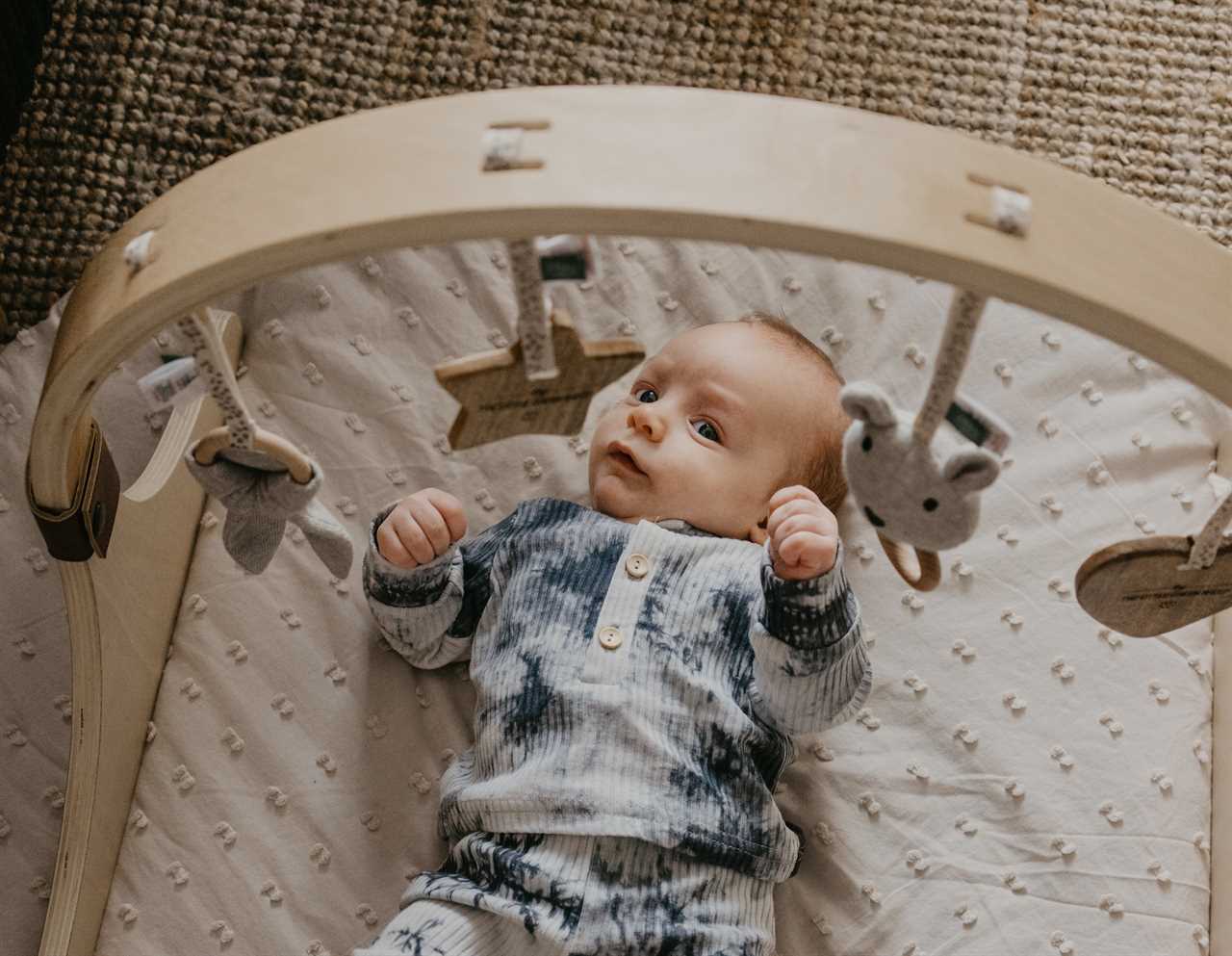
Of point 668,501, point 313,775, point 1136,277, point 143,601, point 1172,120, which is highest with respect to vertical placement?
point 1136,277

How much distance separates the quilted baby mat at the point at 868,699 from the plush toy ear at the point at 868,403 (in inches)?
18.5

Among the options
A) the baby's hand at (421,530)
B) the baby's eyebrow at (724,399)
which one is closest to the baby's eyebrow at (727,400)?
the baby's eyebrow at (724,399)

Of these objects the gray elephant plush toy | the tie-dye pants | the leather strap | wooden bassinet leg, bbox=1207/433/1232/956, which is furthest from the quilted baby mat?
the gray elephant plush toy

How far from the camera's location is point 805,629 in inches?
36.2

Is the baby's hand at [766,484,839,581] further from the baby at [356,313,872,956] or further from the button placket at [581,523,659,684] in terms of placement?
the button placket at [581,523,659,684]

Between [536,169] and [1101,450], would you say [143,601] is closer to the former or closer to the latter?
[536,169]

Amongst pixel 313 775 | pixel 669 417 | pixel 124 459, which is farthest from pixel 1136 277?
pixel 124 459

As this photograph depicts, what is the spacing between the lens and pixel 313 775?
109 centimetres

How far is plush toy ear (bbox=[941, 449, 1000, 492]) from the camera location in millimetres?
666

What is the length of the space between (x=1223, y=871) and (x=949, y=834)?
0.69 ft

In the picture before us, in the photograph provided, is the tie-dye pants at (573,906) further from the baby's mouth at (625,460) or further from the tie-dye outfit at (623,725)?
the baby's mouth at (625,460)

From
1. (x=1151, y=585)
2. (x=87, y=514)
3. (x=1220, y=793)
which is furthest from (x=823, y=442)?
(x=87, y=514)

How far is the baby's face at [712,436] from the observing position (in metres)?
1.04

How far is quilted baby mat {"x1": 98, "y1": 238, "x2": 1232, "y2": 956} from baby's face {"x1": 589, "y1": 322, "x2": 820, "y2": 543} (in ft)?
0.41
